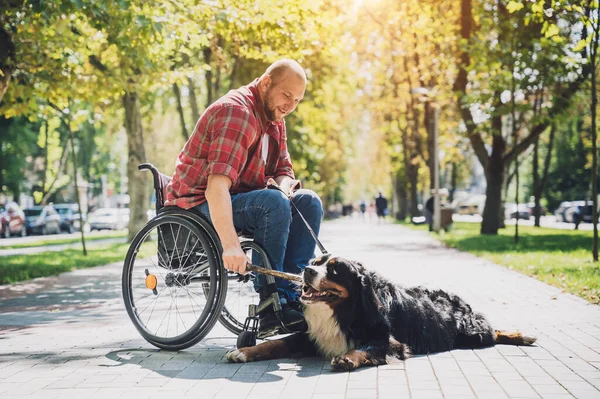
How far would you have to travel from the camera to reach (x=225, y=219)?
197 inches

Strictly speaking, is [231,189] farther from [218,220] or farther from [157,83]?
[157,83]

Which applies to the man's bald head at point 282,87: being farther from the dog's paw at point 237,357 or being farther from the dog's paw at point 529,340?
the dog's paw at point 529,340

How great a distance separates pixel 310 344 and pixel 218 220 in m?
1.01

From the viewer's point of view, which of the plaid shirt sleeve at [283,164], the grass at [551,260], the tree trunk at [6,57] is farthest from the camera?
the tree trunk at [6,57]

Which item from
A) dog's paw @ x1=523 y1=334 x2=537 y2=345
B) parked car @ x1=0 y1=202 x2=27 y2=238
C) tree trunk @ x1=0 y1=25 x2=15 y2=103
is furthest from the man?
parked car @ x1=0 y1=202 x2=27 y2=238

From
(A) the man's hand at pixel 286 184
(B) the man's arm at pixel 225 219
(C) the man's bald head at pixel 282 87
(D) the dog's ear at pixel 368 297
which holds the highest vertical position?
(C) the man's bald head at pixel 282 87

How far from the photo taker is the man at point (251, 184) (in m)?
5.05

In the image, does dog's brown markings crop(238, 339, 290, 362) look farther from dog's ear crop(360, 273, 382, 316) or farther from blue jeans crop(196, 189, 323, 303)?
dog's ear crop(360, 273, 382, 316)

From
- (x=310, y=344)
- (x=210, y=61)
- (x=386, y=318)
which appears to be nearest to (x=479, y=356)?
(x=386, y=318)

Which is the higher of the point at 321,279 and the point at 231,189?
the point at 231,189

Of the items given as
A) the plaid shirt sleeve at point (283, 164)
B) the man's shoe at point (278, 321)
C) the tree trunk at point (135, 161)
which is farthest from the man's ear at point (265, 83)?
the tree trunk at point (135, 161)

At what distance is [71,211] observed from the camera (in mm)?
48812

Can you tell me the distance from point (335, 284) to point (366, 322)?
32 cm

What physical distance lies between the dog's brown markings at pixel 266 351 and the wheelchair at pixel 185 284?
18 cm
